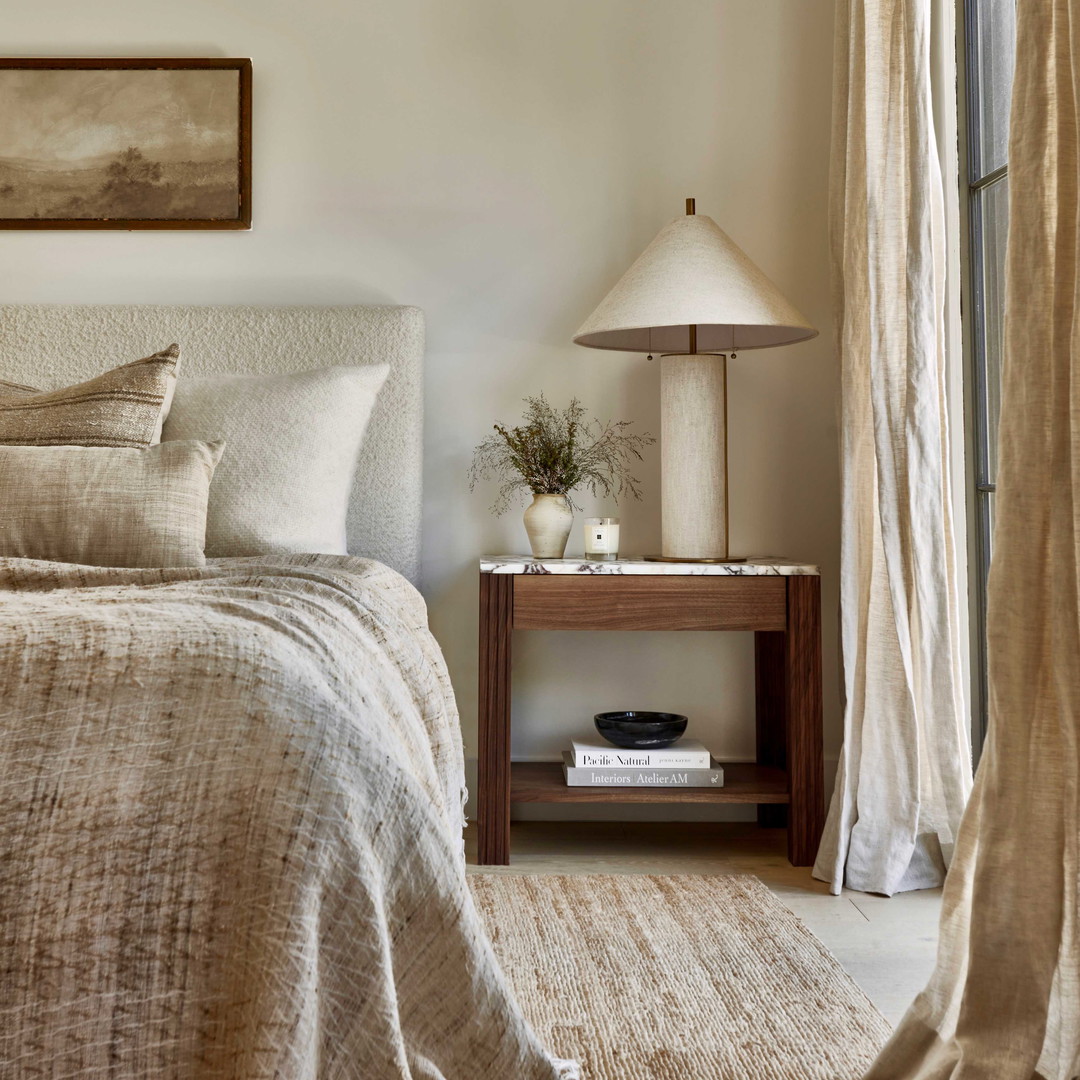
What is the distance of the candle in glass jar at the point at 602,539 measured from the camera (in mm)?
2590

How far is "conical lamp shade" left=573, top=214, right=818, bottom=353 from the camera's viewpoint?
7.68 ft

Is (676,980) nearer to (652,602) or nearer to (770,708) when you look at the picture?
(652,602)

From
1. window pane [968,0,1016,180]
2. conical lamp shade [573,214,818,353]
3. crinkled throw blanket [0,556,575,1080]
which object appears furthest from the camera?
conical lamp shade [573,214,818,353]

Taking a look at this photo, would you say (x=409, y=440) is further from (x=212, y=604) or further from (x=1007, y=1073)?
(x=1007, y=1073)

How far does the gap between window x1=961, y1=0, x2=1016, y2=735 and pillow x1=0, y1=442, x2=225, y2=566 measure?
64.7 inches

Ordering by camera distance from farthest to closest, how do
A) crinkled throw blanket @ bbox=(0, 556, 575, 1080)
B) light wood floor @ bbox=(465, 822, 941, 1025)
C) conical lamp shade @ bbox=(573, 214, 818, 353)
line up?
conical lamp shade @ bbox=(573, 214, 818, 353) < light wood floor @ bbox=(465, 822, 941, 1025) < crinkled throw blanket @ bbox=(0, 556, 575, 1080)

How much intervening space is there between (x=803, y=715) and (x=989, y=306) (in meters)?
0.99

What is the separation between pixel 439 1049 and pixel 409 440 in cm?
191

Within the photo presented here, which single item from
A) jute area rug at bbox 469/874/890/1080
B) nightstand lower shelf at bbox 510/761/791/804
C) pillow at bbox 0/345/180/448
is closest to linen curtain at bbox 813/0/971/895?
nightstand lower shelf at bbox 510/761/791/804

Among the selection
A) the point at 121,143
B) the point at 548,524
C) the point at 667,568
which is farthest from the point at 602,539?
the point at 121,143

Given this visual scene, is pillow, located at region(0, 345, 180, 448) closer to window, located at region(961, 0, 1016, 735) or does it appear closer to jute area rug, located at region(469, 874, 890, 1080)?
jute area rug, located at region(469, 874, 890, 1080)

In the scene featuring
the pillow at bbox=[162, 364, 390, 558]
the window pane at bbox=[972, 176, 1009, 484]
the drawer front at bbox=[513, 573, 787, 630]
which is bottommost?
the drawer front at bbox=[513, 573, 787, 630]

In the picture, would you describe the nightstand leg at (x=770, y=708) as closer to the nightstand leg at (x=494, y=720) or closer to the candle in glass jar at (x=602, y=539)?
the candle in glass jar at (x=602, y=539)

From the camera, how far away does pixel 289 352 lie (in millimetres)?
2734
